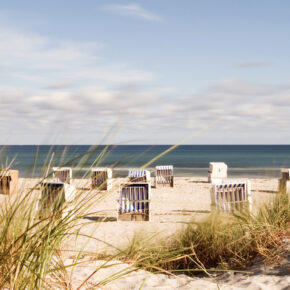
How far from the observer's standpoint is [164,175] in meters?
15.2

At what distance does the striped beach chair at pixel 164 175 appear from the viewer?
1500cm

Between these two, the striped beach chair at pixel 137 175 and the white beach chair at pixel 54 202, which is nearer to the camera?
the striped beach chair at pixel 137 175

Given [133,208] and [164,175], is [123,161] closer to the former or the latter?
[133,208]

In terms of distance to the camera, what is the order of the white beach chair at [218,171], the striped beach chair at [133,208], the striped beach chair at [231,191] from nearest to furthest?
the striped beach chair at [231,191] < the striped beach chair at [133,208] < the white beach chair at [218,171]

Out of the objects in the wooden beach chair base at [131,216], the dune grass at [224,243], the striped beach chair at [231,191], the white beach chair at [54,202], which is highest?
the white beach chair at [54,202]

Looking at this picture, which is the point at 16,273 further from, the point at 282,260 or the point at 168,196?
the point at 168,196

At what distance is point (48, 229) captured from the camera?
79.7 inches

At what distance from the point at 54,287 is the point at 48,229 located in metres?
0.80

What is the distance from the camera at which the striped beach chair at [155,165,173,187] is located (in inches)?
591

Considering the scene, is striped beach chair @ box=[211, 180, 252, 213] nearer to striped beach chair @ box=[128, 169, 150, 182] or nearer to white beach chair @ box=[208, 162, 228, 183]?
striped beach chair @ box=[128, 169, 150, 182]

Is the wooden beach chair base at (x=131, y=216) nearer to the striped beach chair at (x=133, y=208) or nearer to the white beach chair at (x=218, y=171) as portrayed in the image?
the striped beach chair at (x=133, y=208)

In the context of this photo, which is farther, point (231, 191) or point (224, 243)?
point (231, 191)

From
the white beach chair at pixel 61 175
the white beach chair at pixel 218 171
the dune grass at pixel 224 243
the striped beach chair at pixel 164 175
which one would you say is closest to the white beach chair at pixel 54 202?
the white beach chair at pixel 61 175

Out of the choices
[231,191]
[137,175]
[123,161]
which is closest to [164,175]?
[137,175]
